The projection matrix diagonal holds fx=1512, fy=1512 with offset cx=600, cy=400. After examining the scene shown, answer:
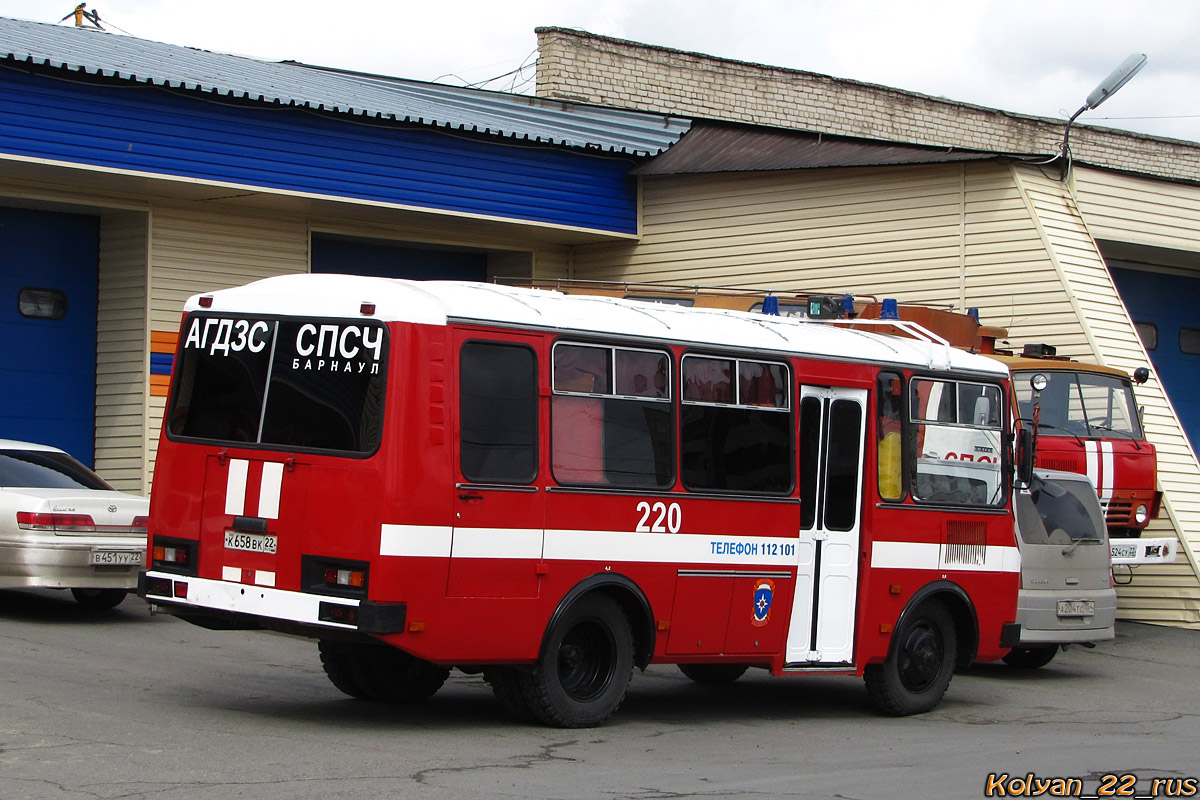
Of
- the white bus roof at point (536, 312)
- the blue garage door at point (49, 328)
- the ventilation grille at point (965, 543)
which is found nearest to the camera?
the white bus roof at point (536, 312)

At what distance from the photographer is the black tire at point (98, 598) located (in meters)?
14.6

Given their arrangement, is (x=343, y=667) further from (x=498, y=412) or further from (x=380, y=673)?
(x=498, y=412)

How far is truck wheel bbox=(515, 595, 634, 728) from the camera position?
9352mm

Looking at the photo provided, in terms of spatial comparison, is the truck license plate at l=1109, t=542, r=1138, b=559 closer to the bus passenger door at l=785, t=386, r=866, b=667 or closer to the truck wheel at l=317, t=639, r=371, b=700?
the bus passenger door at l=785, t=386, r=866, b=667

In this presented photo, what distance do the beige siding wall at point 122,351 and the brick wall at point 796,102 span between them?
8.35 metres

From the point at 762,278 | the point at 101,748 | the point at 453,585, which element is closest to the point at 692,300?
the point at 762,278

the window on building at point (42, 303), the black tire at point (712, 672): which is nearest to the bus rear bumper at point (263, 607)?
the black tire at point (712, 672)

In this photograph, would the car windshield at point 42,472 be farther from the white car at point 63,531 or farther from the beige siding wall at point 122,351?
the beige siding wall at point 122,351

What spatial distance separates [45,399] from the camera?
61.3 ft

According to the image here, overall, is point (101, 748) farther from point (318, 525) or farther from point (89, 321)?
point (89, 321)

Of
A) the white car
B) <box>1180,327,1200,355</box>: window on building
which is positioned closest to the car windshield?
the white car

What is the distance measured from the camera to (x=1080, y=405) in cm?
1622

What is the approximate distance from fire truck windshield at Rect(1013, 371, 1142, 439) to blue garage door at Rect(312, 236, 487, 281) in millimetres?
8928

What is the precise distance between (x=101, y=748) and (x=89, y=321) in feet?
39.6
